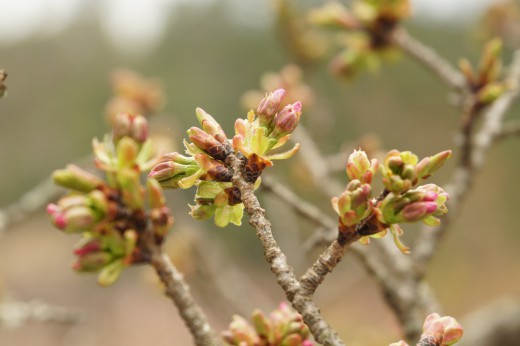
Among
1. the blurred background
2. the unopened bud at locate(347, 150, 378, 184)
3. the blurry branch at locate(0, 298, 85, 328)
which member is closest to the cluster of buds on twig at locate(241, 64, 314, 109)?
the blurry branch at locate(0, 298, 85, 328)

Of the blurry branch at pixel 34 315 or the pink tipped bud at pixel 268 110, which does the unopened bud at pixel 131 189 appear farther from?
the blurry branch at pixel 34 315

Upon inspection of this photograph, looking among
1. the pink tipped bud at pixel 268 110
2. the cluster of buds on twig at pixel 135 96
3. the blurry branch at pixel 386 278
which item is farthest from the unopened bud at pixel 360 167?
the cluster of buds on twig at pixel 135 96

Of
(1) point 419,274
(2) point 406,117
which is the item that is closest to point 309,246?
(1) point 419,274

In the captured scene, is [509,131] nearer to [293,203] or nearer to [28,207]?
[293,203]

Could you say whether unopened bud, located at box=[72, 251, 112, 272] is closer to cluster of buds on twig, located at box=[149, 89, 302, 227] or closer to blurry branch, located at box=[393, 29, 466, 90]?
cluster of buds on twig, located at box=[149, 89, 302, 227]

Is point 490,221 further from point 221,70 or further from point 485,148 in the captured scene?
point 485,148
